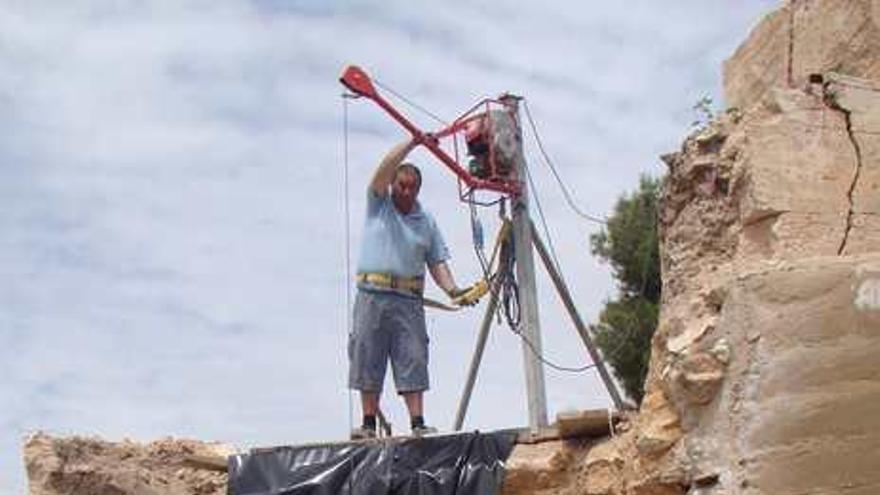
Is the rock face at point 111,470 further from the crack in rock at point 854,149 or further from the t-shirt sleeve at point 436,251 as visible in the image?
the crack in rock at point 854,149

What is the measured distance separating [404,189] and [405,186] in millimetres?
18

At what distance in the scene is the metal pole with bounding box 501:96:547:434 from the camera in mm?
6926

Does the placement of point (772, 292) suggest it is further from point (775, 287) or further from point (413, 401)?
point (413, 401)

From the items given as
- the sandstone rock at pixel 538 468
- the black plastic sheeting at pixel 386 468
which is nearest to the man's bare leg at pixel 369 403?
the black plastic sheeting at pixel 386 468

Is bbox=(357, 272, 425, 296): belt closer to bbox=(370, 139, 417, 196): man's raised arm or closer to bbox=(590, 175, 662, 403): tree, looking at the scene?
bbox=(370, 139, 417, 196): man's raised arm

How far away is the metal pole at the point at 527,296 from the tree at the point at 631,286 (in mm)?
6665

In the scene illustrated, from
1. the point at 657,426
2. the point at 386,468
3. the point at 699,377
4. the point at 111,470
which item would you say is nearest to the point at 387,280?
the point at 386,468

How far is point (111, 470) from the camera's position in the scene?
7.56 meters

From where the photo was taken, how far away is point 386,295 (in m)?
7.38

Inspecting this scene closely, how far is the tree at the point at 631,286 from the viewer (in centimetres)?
1432

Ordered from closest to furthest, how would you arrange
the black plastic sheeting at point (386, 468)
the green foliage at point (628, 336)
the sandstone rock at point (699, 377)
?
the sandstone rock at point (699, 377) → the black plastic sheeting at point (386, 468) → the green foliage at point (628, 336)

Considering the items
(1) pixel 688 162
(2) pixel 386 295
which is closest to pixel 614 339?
(2) pixel 386 295

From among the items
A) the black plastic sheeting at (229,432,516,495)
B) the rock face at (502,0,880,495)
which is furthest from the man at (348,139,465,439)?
the rock face at (502,0,880,495)

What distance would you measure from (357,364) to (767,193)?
8.80ft
